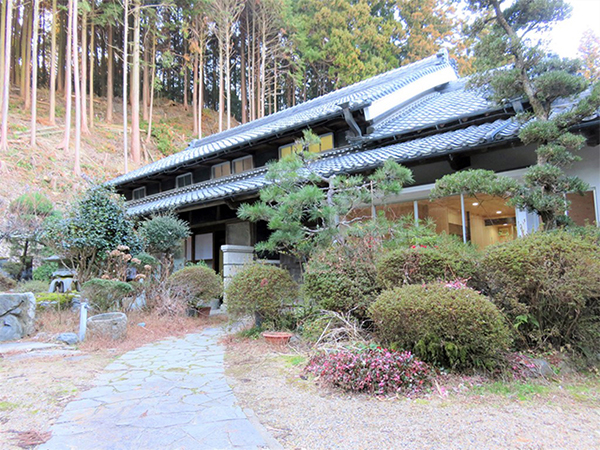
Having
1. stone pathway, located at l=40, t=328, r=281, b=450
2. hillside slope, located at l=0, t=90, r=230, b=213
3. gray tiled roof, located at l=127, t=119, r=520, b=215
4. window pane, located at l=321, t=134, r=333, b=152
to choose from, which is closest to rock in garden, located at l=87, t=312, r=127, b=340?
stone pathway, located at l=40, t=328, r=281, b=450

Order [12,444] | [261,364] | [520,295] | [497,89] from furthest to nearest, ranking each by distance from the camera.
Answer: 1. [497,89]
2. [261,364]
3. [520,295]
4. [12,444]

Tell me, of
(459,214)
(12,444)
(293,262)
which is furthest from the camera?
(293,262)

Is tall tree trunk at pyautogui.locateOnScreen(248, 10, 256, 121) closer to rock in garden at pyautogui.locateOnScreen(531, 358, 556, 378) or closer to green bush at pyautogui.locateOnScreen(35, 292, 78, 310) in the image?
green bush at pyautogui.locateOnScreen(35, 292, 78, 310)

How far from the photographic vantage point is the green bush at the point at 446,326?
3.34 m

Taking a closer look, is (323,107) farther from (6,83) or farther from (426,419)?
(6,83)

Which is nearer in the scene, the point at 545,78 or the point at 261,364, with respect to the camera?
the point at 261,364

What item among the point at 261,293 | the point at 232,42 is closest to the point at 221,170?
the point at 261,293

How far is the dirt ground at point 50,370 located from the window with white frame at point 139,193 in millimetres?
8859

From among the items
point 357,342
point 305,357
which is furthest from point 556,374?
point 305,357

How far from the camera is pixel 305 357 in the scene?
4.52 meters

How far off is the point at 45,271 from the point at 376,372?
12.0 m

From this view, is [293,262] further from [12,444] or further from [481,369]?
[12,444]

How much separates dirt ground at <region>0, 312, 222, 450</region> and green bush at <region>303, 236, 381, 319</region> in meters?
2.86

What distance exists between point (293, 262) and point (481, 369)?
20.7 feet
